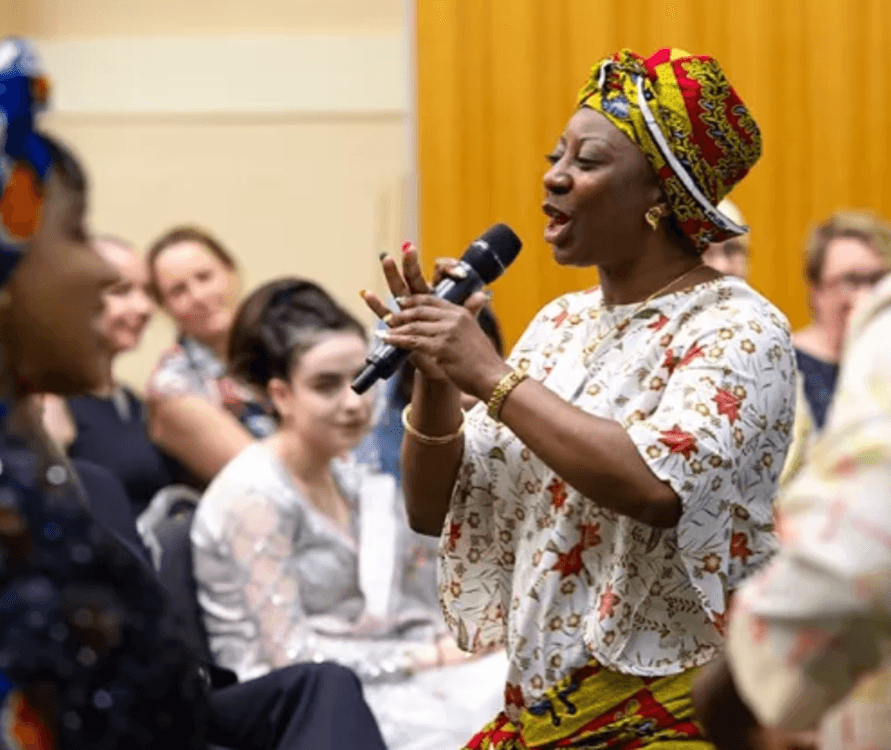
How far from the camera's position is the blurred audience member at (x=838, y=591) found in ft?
4.87

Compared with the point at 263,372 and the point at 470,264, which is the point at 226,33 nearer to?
the point at 263,372

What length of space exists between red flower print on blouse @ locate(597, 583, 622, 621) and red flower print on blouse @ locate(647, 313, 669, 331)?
13.6 inches

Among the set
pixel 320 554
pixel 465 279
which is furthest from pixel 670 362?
pixel 320 554

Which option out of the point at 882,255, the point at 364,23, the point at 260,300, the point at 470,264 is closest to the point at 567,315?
the point at 470,264

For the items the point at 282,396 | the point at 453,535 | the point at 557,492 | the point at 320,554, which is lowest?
the point at 320,554

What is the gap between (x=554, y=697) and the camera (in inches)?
104

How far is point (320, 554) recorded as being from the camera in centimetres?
427

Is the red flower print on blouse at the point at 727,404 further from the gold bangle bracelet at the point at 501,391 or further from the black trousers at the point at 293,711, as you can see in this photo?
the black trousers at the point at 293,711

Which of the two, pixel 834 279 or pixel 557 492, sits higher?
pixel 557 492

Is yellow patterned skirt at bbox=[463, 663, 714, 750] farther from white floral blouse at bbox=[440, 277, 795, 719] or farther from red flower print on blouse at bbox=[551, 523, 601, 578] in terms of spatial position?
red flower print on blouse at bbox=[551, 523, 601, 578]

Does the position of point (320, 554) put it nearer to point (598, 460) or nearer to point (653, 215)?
point (653, 215)

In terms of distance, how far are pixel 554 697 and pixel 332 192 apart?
518 centimetres

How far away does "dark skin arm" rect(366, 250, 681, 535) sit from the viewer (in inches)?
98.8

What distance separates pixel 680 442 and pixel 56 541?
91cm
